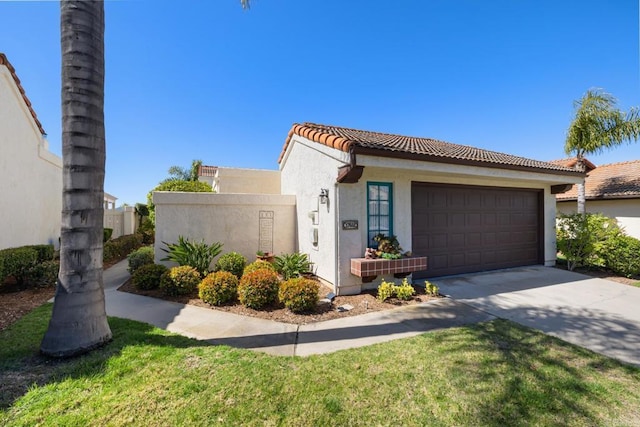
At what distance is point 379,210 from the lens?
7.65 metres

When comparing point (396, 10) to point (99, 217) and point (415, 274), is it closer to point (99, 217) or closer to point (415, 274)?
point (415, 274)

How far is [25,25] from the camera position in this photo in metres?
6.80

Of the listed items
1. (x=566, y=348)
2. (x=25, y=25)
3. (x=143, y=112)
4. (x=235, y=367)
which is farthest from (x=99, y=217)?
(x=143, y=112)

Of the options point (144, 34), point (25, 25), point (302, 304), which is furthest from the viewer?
point (144, 34)

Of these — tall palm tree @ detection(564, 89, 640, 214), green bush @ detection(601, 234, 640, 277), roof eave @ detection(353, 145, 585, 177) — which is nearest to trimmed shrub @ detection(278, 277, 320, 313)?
roof eave @ detection(353, 145, 585, 177)

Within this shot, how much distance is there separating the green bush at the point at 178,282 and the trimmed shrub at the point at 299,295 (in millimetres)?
2734

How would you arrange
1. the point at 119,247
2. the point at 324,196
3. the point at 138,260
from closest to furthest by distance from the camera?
the point at 324,196, the point at 138,260, the point at 119,247

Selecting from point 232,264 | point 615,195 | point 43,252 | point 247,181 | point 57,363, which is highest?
point 247,181

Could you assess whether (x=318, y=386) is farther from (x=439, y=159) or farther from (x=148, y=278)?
(x=439, y=159)

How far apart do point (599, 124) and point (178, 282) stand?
60.1 ft

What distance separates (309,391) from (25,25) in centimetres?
1114

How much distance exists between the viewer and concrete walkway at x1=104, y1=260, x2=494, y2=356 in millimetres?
4363

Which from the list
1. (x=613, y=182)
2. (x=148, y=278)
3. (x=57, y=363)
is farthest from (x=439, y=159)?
(x=613, y=182)

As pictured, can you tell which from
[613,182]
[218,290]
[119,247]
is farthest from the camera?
[613,182]
